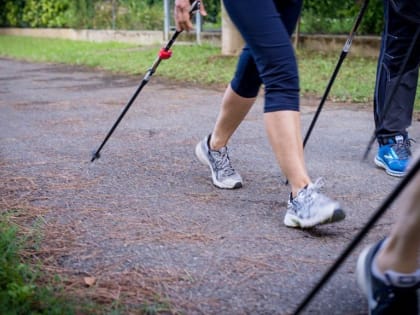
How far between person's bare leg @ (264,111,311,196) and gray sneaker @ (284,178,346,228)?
0.05m

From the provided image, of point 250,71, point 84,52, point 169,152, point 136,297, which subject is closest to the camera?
point 136,297

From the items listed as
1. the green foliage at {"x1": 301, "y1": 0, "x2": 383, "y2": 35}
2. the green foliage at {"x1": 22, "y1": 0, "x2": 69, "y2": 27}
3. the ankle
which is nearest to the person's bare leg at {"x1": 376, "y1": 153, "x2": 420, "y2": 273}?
the ankle

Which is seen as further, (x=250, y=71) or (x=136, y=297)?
(x=250, y=71)

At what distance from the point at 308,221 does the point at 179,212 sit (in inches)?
25.4

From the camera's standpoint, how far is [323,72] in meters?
9.45

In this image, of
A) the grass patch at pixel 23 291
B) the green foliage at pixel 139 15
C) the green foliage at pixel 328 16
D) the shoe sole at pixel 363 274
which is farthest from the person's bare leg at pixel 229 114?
the green foliage at pixel 139 15

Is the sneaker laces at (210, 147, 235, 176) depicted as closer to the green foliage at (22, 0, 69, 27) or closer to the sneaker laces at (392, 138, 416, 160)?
the sneaker laces at (392, 138, 416, 160)

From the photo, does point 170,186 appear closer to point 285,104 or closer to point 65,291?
point 285,104

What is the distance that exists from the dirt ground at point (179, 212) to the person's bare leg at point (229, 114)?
247 mm

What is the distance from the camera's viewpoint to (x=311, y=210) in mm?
2734

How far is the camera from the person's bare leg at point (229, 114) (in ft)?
11.1

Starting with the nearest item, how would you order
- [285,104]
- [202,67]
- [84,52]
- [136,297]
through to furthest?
[136,297] → [285,104] → [202,67] → [84,52]

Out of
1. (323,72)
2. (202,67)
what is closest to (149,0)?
(202,67)

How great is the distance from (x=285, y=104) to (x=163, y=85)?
6.23 m
